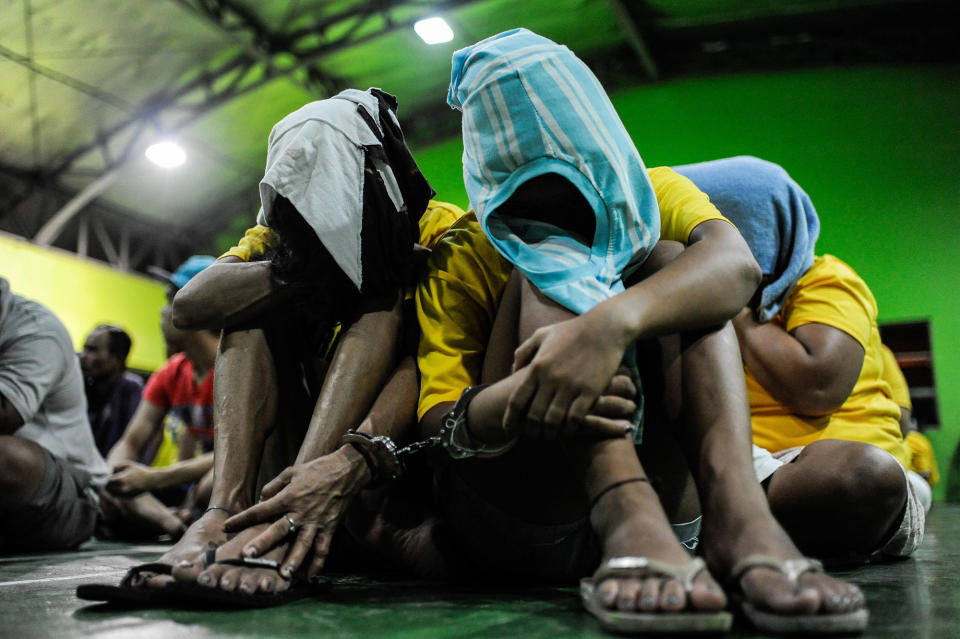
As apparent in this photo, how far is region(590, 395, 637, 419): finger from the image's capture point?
0.86 metres

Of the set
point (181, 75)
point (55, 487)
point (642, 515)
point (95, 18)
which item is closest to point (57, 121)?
point (181, 75)

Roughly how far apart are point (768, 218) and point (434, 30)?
19.3 feet

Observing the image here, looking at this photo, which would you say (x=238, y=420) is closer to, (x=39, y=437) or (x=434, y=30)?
(x=39, y=437)

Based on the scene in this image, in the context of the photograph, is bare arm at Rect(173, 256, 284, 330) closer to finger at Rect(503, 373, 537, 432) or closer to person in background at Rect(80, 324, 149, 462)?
finger at Rect(503, 373, 537, 432)

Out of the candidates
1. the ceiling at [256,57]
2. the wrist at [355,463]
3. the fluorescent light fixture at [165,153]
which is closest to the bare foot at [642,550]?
the wrist at [355,463]

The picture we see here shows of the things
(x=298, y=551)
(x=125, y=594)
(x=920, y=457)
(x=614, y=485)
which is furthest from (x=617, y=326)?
(x=920, y=457)

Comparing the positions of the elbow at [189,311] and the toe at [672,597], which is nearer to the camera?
the toe at [672,597]

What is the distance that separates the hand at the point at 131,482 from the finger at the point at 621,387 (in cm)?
215

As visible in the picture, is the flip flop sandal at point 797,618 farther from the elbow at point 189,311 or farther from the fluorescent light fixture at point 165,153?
the fluorescent light fixture at point 165,153

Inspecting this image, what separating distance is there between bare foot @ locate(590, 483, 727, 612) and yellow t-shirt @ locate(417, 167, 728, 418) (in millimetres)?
303

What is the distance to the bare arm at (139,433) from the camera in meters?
3.32

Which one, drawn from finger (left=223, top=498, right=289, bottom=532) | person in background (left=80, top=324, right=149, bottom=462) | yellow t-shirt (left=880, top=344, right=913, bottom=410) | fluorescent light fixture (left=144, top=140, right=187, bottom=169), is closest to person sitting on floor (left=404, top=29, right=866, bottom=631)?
finger (left=223, top=498, right=289, bottom=532)

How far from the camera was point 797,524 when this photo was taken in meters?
1.25

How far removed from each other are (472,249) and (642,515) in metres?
0.51
